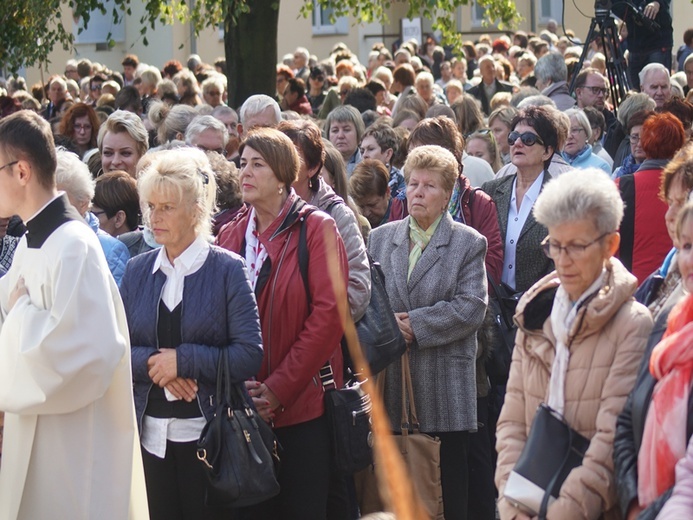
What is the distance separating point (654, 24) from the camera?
13641mm

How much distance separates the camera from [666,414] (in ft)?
11.6

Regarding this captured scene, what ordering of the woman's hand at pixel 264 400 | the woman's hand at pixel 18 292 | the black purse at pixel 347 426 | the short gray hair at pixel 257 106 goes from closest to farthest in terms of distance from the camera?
the woman's hand at pixel 18 292
the woman's hand at pixel 264 400
the black purse at pixel 347 426
the short gray hair at pixel 257 106

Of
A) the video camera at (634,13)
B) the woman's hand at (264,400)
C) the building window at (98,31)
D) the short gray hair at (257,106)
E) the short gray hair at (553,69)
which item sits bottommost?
the woman's hand at (264,400)

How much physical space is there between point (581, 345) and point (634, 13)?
10.1 metres

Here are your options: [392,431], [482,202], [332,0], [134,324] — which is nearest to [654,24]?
[332,0]

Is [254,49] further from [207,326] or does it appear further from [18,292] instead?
[18,292]

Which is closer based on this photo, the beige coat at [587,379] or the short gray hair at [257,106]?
the beige coat at [587,379]

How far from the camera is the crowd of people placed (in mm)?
3938

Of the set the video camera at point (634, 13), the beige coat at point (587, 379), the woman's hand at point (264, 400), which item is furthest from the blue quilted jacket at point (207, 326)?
the video camera at point (634, 13)

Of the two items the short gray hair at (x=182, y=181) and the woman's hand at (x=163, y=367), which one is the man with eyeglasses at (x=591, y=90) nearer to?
the short gray hair at (x=182, y=181)

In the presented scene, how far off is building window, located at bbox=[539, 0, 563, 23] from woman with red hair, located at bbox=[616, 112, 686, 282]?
29.3 metres

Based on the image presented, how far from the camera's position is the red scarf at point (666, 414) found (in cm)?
A: 352

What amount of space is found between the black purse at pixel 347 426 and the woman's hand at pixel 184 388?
719 mm

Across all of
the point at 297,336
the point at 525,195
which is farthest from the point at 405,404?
the point at 525,195
